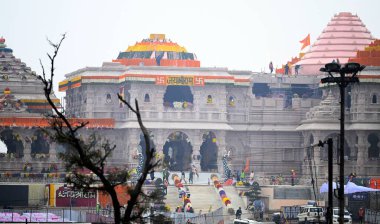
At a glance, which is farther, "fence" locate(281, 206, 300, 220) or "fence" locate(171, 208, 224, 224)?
"fence" locate(281, 206, 300, 220)

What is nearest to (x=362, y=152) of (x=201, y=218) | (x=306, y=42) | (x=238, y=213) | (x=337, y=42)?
(x=337, y=42)

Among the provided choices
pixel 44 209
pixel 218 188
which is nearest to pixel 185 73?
pixel 218 188

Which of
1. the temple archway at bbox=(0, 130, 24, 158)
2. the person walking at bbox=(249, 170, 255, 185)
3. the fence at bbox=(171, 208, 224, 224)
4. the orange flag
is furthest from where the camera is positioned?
the orange flag

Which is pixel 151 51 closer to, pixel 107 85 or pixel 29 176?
pixel 107 85

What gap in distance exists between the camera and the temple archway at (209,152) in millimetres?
116125

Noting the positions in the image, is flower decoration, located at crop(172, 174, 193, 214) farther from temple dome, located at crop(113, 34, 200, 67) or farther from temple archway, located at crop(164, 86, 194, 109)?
temple dome, located at crop(113, 34, 200, 67)

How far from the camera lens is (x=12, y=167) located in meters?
108

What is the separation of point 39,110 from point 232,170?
15.8 m

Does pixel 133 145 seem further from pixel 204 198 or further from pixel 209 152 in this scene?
pixel 204 198

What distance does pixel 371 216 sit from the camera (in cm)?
8569

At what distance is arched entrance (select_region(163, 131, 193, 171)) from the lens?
115m

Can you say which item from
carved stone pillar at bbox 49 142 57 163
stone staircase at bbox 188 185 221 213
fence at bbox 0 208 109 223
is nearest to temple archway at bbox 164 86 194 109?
carved stone pillar at bbox 49 142 57 163

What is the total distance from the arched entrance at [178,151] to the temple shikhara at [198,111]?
0.08 m

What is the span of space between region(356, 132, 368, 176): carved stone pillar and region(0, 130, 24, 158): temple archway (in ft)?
82.0
